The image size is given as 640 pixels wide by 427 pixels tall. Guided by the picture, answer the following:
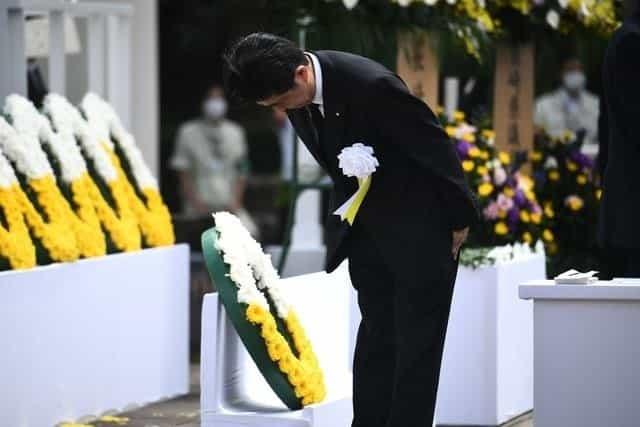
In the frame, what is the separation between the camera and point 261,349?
17.8 ft

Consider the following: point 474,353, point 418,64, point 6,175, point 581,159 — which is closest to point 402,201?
point 474,353

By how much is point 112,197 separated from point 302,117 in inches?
88.4

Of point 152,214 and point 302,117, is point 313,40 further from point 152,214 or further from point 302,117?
point 302,117

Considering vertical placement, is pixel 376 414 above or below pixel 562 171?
below

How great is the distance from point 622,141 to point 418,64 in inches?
83.4

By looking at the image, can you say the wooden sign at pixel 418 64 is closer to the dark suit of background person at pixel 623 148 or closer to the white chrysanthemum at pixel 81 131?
the white chrysanthemum at pixel 81 131

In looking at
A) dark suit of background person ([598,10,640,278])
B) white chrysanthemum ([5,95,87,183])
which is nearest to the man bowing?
dark suit of background person ([598,10,640,278])

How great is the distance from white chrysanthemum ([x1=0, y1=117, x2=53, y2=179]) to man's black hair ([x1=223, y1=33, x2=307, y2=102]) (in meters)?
1.93

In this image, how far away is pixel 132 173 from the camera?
7.47m

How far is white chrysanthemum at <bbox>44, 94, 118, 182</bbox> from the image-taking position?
7133 mm

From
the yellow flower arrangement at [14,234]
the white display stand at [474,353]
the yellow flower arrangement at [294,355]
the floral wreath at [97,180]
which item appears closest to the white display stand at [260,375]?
the yellow flower arrangement at [294,355]

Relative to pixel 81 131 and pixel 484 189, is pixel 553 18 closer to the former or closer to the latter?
pixel 484 189

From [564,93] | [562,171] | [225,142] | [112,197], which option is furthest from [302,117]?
[225,142]

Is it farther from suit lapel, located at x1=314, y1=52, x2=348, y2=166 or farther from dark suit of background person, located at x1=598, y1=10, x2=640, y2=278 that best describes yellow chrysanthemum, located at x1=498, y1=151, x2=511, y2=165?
suit lapel, located at x1=314, y1=52, x2=348, y2=166
